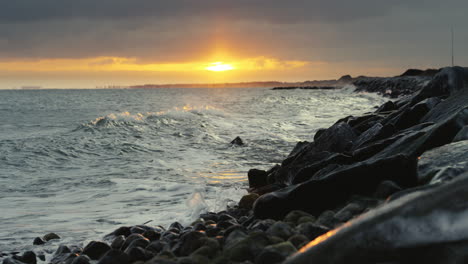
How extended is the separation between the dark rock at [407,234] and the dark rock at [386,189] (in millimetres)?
1460

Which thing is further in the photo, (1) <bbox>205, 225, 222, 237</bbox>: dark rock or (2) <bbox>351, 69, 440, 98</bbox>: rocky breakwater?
(2) <bbox>351, 69, 440, 98</bbox>: rocky breakwater

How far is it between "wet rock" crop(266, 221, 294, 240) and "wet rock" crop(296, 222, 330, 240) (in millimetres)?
88

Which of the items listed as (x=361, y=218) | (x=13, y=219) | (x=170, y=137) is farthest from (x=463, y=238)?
(x=170, y=137)

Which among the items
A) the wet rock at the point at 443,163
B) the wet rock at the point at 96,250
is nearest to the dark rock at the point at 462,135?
the wet rock at the point at 443,163

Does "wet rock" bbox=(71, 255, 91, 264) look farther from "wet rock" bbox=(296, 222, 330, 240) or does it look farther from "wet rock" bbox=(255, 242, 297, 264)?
"wet rock" bbox=(296, 222, 330, 240)

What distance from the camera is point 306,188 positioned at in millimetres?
4652

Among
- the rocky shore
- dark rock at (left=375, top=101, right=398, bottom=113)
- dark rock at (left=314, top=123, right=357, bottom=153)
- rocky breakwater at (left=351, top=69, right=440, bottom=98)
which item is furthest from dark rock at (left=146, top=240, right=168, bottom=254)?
rocky breakwater at (left=351, top=69, right=440, bottom=98)

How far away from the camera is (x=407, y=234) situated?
2.47 metres

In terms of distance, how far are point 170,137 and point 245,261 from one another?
16116mm

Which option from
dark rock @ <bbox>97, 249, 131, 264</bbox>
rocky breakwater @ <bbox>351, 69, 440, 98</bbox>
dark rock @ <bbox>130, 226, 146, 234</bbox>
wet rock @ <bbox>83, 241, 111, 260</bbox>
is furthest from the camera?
rocky breakwater @ <bbox>351, 69, 440, 98</bbox>

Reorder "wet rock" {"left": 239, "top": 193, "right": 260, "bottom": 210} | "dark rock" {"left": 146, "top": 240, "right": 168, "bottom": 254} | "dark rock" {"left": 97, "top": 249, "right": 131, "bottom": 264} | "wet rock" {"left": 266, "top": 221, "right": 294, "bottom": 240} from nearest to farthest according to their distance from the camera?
1. "wet rock" {"left": 266, "top": 221, "right": 294, "bottom": 240}
2. "dark rock" {"left": 97, "top": 249, "right": 131, "bottom": 264}
3. "dark rock" {"left": 146, "top": 240, "right": 168, "bottom": 254}
4. "wet rock" {"left": 239, "top": 193, "right": 260, "bottom": 210}

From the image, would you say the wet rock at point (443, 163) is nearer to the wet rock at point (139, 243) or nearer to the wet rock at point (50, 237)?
the wet rock at point (139, 243)

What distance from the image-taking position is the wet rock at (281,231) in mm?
3641

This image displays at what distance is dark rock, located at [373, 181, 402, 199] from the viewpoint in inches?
160
